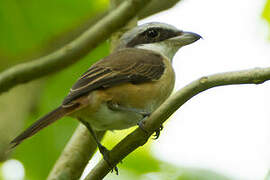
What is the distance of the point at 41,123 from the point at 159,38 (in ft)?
7.22

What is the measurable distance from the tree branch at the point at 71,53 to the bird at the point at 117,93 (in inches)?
10.7

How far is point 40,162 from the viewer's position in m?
5.96

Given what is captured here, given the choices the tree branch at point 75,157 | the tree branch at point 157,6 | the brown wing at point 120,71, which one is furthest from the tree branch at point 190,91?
the tree branch at point 157,6

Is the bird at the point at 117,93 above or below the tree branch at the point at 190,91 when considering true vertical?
above

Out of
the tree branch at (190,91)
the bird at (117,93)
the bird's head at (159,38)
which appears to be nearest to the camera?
the tree branch at (190,91)

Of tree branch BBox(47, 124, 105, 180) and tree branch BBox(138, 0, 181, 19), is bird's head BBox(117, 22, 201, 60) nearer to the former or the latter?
tree branch BBox(138, 0, 181, 19)

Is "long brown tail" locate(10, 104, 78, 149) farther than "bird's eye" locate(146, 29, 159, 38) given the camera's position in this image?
No

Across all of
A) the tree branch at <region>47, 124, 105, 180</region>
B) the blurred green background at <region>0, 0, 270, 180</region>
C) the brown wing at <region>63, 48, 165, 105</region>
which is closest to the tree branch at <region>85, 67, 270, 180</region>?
the brown wing at <region>63, 48, 165, 105</region>

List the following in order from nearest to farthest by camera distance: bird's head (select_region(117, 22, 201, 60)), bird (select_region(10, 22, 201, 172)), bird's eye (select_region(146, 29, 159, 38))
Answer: bird (select_region(10, 22, 201, 172)), bird's head (select_region(117, 22, 201, 60)), bird's eye (select_region(146, 29, 159, 38))

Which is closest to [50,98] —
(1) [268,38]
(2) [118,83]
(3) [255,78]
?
(2) [118,83]

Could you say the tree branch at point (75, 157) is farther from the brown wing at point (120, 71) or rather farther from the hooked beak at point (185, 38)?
the hooked beak at point (185, 38)

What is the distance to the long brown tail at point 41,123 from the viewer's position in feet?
13.3

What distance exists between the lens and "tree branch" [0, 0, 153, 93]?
507cm

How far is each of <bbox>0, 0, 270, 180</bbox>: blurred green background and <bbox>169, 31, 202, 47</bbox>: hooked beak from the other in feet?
2.45
